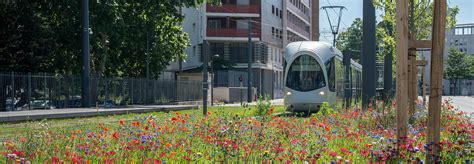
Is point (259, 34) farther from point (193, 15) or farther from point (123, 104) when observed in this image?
point (123, 104)

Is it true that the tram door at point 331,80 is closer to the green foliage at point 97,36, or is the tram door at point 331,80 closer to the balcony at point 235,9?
the green foliage at point 97,36

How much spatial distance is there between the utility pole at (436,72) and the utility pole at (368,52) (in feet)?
42.8

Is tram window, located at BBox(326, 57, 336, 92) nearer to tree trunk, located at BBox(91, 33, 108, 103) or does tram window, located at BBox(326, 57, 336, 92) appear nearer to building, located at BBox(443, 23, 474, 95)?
tree trunk, located at BBox(91, 33, 108, 103)

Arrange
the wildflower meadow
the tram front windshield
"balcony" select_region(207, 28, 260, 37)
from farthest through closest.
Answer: "balcony" select_region(207, 28, 260, 37)
the tram front windshield
the wildflower meadow

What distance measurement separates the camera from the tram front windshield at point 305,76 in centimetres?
2667

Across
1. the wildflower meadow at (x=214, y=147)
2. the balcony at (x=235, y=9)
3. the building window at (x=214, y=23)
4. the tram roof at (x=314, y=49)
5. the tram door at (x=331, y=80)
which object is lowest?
the wildflower meadow at (x=214, y=147)

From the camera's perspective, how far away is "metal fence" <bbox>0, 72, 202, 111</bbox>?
27.7 m

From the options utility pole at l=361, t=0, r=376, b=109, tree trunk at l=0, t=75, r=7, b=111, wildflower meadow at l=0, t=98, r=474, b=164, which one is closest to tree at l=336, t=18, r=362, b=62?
tree trunk at l=0, t=75, r=7, b=111

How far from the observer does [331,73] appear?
89.3 ft

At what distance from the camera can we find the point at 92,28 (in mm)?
34031

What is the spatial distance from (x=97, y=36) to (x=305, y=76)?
12404mm

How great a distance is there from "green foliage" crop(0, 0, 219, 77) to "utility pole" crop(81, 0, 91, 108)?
8.80 ft

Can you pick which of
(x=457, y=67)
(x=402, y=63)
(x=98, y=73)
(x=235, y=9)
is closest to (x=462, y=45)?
(x=457, y=67)

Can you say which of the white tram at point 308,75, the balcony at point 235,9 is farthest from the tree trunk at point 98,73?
the balcony at point 235,9
